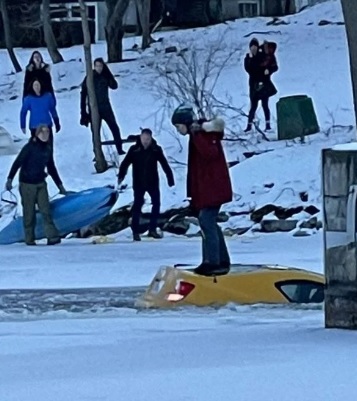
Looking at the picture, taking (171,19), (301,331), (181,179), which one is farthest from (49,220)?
(171,19)

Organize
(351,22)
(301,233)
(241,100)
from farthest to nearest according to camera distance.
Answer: (241,100)
(301,233)
(351,22)

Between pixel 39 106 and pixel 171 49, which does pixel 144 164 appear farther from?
pixel 171 49

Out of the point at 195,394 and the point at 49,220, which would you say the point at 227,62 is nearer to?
the point at 49,220

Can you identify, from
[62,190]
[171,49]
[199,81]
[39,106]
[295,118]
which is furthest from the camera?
[171,49]

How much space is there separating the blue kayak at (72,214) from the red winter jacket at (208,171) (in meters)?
6.65

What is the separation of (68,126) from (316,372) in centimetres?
2165

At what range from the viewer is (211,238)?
1421 centimetres

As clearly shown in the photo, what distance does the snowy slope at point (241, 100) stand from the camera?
23.2 m

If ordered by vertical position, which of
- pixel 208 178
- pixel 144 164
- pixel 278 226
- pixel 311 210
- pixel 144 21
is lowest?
pixel 278 226

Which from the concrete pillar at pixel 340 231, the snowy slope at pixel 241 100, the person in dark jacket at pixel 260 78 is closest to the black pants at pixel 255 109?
the person in dark jacket at pixel 260 78

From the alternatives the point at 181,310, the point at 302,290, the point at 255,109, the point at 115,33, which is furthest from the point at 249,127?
the point at 181,310

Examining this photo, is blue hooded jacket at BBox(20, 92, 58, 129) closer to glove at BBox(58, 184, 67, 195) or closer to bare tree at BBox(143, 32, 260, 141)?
glove at BBox(58, 184, 67, 195)

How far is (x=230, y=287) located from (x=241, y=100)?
1685 centimetres

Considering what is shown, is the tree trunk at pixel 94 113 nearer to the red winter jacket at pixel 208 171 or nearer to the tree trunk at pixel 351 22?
the tree trunk at pixel 351 22
